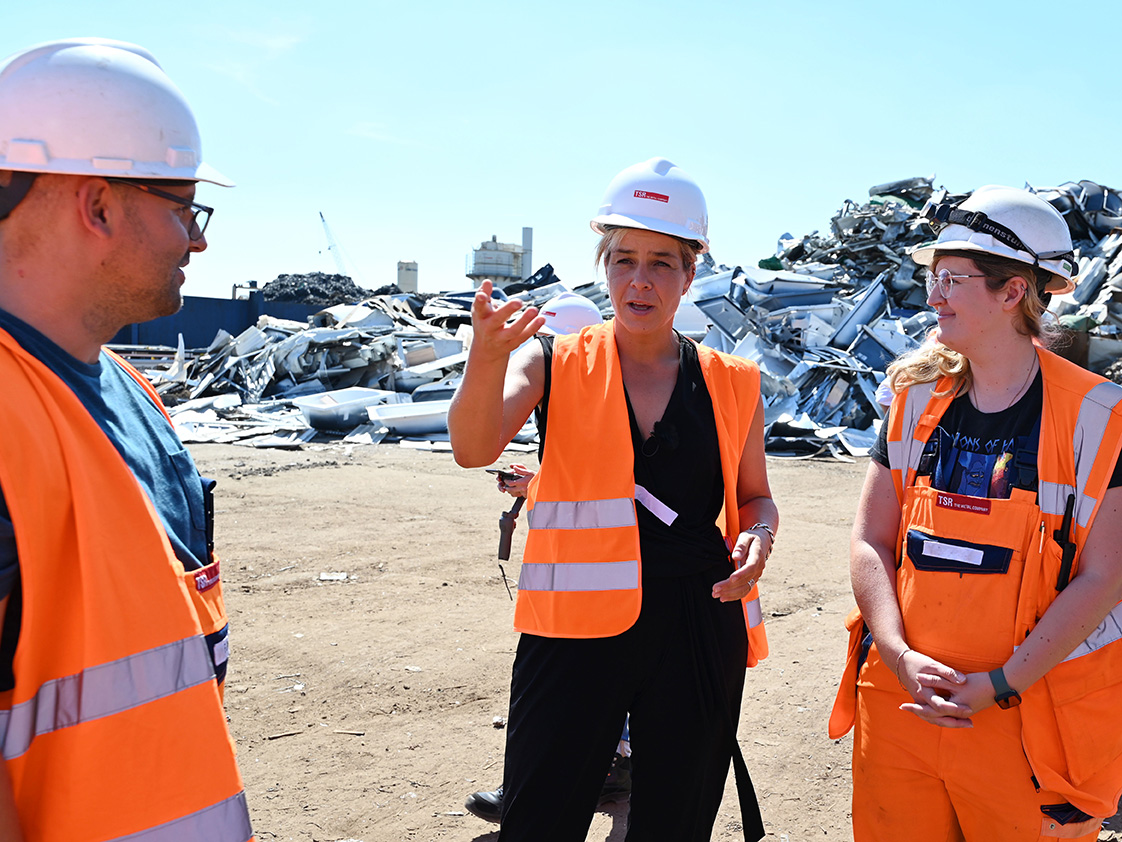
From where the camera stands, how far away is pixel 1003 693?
1985 millimetres

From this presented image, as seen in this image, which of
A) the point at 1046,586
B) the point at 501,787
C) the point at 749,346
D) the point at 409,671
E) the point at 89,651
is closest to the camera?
the point at 89,651

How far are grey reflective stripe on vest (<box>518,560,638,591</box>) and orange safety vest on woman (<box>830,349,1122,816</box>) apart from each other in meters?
0.76

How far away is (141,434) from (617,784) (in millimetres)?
2766

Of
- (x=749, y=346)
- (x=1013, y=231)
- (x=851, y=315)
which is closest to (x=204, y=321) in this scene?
(x=749, y=346)

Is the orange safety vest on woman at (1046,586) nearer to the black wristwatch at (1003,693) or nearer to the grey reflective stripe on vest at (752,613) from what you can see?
the black wristwatch at (1003,693)

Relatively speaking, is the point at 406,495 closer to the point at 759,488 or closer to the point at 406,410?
the point at 406,410

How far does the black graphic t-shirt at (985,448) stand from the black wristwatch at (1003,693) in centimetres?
44

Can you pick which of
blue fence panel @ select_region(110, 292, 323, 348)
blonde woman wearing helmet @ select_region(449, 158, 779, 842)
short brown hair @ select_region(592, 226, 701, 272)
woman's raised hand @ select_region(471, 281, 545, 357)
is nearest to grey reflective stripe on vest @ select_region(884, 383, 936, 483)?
blonde woman wearing helmet @ select_region(449, 158, 779, 842)

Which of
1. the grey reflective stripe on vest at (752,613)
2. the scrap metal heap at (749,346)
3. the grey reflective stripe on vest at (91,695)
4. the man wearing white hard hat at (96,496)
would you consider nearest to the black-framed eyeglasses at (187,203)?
the man wearing white hard hat at (96,496)

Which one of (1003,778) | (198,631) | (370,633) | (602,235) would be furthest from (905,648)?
(370,633)

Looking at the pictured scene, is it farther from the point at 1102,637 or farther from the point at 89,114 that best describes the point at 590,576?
the point at 89,114

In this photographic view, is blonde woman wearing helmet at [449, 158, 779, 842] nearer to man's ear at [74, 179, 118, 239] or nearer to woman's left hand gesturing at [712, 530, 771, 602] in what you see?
woman's left hand gesturing at [712, 530, 771, 602]

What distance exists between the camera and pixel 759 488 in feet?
8.23

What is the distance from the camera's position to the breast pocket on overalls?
206cm
